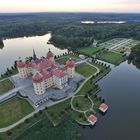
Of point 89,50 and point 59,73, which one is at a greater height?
point 59,73

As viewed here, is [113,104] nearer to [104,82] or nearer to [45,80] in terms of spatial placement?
[104,82]

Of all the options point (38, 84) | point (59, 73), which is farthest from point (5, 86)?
point (59, 73)

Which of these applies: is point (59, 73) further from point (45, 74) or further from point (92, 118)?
point (92, 118)

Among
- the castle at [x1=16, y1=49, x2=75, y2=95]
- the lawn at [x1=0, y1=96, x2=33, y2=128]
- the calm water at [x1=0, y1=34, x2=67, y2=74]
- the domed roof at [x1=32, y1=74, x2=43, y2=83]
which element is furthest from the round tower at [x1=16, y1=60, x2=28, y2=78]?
the calm water at [x1=0, y1=34, x2=67, y2=74]

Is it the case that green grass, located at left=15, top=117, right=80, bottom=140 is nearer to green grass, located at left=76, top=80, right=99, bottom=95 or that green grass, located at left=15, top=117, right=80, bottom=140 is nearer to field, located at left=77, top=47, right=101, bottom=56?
green grass, located at left=76, top=80, right=99, bottom=95

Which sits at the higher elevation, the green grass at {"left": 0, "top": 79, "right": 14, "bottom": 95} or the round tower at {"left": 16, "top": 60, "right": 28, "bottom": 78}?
the round tower at {"left": 16, "top": 60, "right": 28, "bottom": 78}

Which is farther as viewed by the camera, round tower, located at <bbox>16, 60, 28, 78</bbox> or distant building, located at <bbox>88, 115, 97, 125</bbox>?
round tower, located at <bbox>16, 60, 28, 78</bbox>

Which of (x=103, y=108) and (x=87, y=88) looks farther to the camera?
(x=87, y=88)

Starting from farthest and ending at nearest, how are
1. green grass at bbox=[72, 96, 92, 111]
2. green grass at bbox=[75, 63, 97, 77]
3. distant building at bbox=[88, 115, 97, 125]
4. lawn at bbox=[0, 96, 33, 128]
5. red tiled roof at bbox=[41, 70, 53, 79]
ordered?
green grass at bbox=[75, 63, 97, 77], red tiled roof at bbox=[41, 70, 53, 79], green grass at bbox=[72, 96, 92, 111], lawn at bbox=[0, 96, 33, 128], distant building at bbox=[88, 115, 97, 125]
